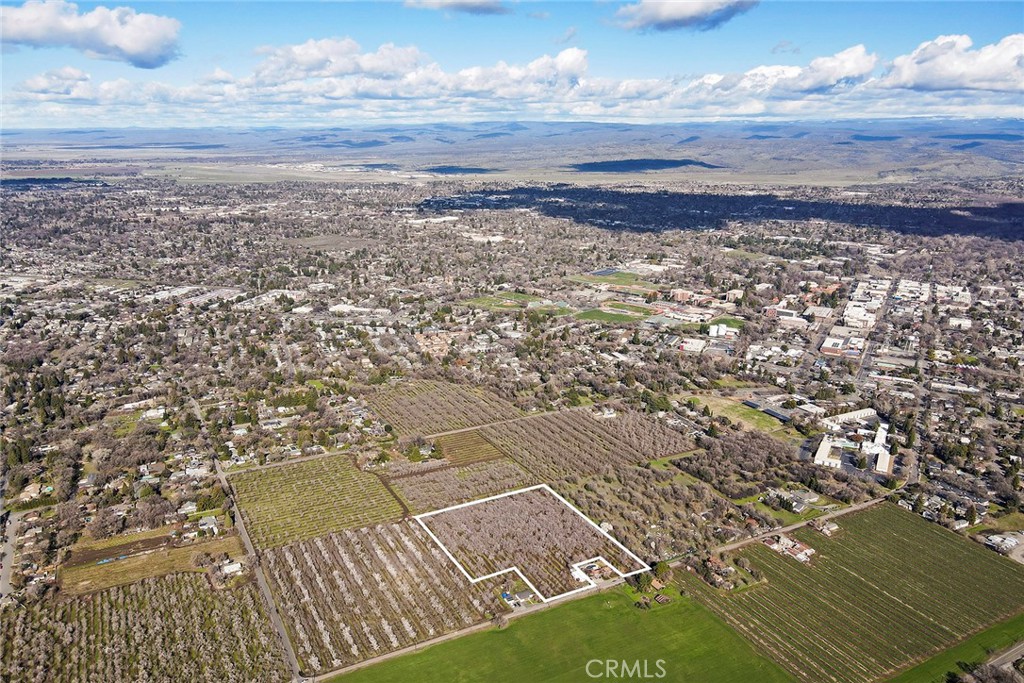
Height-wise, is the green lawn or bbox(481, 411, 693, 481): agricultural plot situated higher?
bbox(481, 411, 693, 481): agricultural plot

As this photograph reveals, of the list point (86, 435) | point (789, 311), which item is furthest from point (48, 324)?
point (789, 311)

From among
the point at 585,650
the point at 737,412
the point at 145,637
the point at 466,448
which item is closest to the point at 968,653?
the point at 585,650

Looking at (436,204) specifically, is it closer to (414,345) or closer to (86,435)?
(414,345)

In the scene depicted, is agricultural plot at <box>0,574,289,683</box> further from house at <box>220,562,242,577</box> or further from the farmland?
the farmland

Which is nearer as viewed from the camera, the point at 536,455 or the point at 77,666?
the point at 77,666

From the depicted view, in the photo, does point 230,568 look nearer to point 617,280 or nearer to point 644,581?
point 644,581
